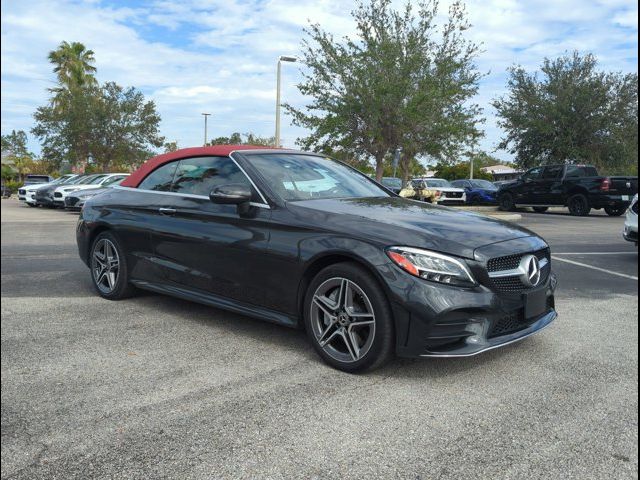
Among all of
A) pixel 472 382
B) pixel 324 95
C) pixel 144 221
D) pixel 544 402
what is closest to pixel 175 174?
pixel 144 221

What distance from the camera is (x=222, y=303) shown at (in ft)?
13.8

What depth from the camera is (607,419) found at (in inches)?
113

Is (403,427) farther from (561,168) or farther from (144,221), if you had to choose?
(561,168)

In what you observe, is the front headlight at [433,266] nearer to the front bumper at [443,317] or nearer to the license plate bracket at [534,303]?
the front bumper at [443,317]

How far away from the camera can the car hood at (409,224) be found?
338 cm

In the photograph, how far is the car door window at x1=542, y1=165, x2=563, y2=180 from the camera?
2069 centimetres

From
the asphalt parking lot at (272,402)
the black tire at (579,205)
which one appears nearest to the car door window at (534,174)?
the black tire at (579,205)

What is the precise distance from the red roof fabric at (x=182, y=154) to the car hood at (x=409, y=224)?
3.11 feet

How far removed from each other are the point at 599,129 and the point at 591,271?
23819mm

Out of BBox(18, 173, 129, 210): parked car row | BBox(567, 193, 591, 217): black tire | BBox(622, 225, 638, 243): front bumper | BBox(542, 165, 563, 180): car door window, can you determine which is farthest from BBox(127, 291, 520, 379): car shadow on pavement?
BBox(542, 165, 563, 180): car door window

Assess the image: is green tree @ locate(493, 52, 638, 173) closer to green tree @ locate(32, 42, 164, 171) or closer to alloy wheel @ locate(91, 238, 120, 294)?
green tree @ locate(32, 42, 164, 171)

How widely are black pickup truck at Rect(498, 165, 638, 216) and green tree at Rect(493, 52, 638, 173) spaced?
7760 mm

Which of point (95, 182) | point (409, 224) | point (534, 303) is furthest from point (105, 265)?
point (95, 182)

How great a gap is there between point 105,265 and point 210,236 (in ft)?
4.52
